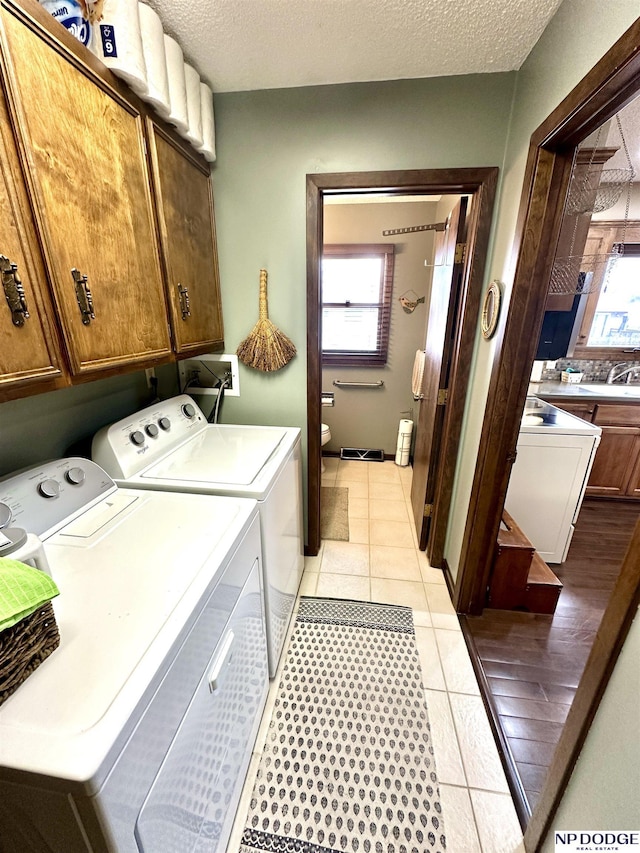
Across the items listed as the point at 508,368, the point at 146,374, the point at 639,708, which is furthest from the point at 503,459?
the point at 146,374

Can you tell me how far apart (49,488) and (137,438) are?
0.38m

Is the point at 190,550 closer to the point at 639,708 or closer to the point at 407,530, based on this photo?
the point at 639,708

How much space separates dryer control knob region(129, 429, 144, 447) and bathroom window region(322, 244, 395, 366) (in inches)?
87.9

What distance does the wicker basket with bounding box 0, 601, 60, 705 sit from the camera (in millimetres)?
541

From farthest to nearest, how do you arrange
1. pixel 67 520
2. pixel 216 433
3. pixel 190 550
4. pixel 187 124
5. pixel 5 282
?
pixel 216 433
pixel 187 124
pixel 67 520
pixel 190 550
pixel 5 282

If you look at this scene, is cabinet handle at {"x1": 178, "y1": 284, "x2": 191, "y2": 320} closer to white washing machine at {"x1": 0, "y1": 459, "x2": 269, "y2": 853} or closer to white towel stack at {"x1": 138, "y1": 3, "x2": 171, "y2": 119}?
white towel stack at {"x1": 138, "y1": 3, "x2": 171, "y2": 119}

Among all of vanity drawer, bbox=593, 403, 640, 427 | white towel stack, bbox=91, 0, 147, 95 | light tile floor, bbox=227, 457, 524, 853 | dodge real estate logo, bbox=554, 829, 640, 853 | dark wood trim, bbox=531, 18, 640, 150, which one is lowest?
light tile floor, bbox=227, 457, 524, 853

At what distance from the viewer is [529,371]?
4.64ft

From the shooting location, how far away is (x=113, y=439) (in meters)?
1.28

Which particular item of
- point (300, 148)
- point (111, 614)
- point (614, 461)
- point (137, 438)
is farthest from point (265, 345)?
point (614, 461)

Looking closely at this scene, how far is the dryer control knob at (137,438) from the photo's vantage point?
136 cm

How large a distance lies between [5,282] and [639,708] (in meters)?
1.57

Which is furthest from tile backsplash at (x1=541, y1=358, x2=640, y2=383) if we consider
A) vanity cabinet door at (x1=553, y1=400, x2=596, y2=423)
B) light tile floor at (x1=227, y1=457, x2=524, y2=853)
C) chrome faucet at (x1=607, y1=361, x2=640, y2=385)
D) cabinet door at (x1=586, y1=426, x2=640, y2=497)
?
light tile floor at (x1=227, y1=457, x2=524, y2=853)

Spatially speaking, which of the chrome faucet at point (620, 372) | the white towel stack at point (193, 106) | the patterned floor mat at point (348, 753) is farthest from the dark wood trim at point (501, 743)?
the chrome faucet at point (620, 372)
